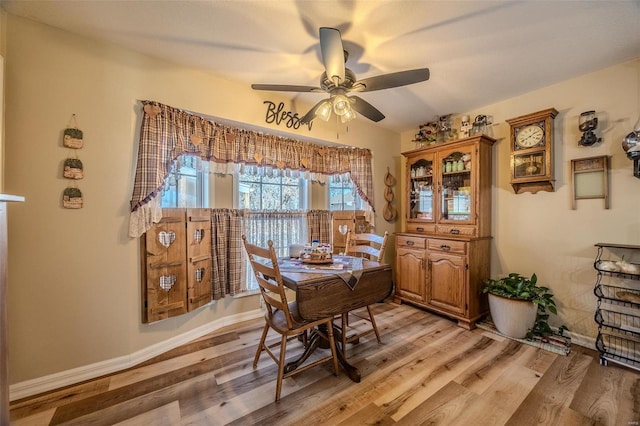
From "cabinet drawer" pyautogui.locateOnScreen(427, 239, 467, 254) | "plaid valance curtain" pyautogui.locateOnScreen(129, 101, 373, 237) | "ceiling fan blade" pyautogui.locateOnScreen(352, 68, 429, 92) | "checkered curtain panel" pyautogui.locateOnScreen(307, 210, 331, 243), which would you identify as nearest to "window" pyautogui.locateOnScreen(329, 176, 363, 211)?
"plaid valance curtain" pyautogui.locateOnScreen(129, 101, 373, 237)

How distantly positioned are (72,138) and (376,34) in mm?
2178

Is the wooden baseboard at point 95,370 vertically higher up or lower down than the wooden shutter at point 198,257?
lower down

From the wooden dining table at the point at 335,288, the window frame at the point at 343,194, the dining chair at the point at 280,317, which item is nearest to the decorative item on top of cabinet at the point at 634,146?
the wooden dining table at the point at 335,288

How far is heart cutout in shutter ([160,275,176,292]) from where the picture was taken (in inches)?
81.0

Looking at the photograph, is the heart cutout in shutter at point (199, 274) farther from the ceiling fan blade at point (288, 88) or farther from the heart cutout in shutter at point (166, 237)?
the ceiling fan blade at point (288, 88)

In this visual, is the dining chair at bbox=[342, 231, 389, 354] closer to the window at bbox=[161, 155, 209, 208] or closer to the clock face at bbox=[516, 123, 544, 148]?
the window at bbox=[161, 155, 209, 208]

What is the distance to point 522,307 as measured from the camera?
Answer: 89.0 inches

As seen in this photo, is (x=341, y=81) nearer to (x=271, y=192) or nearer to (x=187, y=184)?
(x=271, y=192)

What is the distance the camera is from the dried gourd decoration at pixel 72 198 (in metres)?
1.70

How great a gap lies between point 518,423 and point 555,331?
1466 millimetres

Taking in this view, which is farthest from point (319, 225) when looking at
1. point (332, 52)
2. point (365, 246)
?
point (332, 52)

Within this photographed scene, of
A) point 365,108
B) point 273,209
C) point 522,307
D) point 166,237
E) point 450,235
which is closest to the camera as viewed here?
point 365,108

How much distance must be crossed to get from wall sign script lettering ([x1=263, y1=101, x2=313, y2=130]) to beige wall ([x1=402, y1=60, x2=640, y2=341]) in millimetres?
2191

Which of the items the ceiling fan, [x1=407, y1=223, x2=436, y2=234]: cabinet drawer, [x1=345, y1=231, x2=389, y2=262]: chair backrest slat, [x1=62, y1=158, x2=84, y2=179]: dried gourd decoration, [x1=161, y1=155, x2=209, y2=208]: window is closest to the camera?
the ceiling fan
